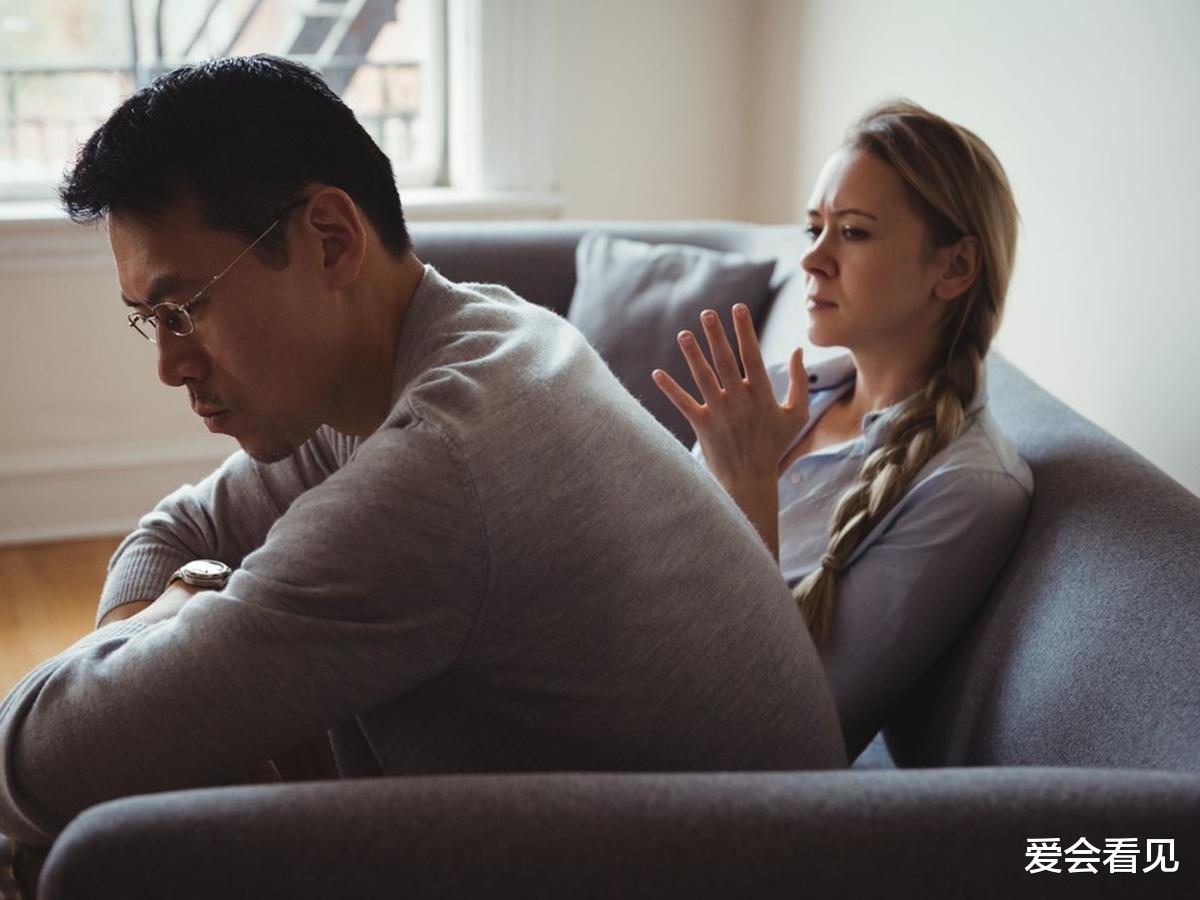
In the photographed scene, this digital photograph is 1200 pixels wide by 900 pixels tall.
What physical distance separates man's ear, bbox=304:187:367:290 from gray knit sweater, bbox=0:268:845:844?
7 centimetres

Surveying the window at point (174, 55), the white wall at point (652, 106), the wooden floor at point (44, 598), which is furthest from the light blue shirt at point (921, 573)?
the window at point (174, 55)

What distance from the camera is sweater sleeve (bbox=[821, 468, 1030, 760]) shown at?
5.02 ft

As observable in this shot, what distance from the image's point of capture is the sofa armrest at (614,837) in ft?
2.74

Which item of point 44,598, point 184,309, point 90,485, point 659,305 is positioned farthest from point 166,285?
point 90,485

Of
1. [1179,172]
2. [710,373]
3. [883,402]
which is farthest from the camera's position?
[1179,172]

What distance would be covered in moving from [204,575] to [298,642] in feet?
1.64

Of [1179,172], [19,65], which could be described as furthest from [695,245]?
[19,65]

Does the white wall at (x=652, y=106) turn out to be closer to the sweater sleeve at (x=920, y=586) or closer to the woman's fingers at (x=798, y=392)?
the woman's fingers at (x=798, y=392)

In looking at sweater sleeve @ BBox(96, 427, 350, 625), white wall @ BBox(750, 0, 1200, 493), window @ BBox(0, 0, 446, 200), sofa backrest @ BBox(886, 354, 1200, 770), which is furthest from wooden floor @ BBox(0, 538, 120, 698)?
white wall @ BBox(750, 0, 1200, 493)

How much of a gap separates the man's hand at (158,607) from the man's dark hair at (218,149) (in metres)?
0.37

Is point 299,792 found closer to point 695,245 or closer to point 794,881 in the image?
point 794,881

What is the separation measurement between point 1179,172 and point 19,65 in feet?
8.53

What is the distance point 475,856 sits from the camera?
33.3 inches

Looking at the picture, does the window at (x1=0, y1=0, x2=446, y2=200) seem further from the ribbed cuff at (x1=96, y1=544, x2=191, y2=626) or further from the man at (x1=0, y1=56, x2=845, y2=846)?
the man at (x1=0, y1=56, x2=845, y2=846)
